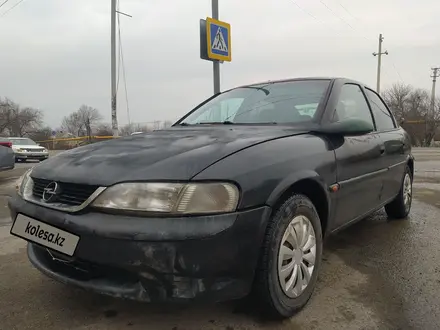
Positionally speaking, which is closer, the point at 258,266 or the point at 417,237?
the point at 258,266

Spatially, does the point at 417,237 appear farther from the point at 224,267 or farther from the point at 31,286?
the point at 31,286

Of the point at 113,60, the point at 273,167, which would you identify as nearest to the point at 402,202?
the point at 273,167

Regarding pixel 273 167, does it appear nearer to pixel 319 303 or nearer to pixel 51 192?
pixel 319 303

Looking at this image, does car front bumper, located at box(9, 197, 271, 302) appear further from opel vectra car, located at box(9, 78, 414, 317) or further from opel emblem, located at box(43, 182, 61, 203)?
opel emblem, located at box(43, 182, 61, 203)

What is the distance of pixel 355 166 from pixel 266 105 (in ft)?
2.70

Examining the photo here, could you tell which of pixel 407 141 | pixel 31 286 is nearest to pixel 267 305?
pixel 31 286

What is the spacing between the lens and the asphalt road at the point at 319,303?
2.09 meters

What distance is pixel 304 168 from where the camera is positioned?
2.22 meters

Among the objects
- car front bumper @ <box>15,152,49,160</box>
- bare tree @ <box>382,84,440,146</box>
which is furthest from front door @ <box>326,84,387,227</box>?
bare tree @ <box>382,84,440,146</box>

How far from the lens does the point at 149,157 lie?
1991 mm

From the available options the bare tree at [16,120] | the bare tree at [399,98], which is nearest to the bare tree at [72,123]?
the bare tree at [16,120]

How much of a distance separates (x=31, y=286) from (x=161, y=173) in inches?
58.2

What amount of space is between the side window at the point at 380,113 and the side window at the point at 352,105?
0.55ft

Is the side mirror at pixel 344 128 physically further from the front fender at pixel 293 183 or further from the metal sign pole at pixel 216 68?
the metal sign pole at pixel 216 68
